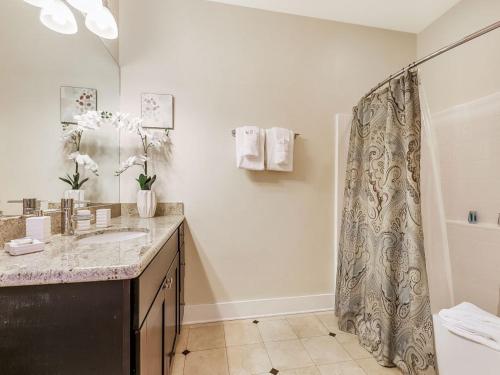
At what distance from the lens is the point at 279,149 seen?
1.83m

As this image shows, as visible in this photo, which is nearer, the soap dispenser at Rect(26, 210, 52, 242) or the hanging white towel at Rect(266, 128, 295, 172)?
the soap dispenser at Rect(26, 210, 52, 242)

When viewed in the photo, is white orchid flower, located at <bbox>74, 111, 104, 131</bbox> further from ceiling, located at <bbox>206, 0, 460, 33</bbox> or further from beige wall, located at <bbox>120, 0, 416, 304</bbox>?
ceiling, located at <bbox>206, 0, 460, 33</bbox>

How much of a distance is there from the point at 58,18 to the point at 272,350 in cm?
222

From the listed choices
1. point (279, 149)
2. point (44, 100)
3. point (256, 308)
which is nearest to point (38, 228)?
point (44, 100)

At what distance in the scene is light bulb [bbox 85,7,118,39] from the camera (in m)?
1.30

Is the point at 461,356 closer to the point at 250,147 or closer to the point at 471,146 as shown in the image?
the point at 471,146

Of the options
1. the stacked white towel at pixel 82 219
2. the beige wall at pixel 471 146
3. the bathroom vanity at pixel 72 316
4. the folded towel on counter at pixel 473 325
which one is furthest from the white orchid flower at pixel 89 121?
the beige wall at pixel 471 146

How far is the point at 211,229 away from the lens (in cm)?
186

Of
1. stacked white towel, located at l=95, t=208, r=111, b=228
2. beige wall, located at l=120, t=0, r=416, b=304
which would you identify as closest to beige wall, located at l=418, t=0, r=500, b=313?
beige wall, located at l=120, t=0, r=416, b=304

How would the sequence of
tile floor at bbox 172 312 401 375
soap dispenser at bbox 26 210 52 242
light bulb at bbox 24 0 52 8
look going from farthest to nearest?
tile floor at bbox 172 312 401 375 < light bulb at bbox 24 0 52 8 < soap dispenser at bbox 26 210 52 242

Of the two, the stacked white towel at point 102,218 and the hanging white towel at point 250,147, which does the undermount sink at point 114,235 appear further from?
the hanging white towel at point 250,147

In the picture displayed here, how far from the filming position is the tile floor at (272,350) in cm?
137

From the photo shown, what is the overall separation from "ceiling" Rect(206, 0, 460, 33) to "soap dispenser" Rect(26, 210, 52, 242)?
77.6 inches

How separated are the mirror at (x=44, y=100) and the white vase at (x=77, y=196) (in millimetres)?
35
